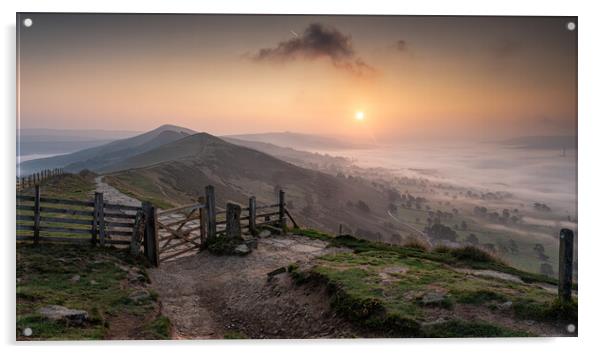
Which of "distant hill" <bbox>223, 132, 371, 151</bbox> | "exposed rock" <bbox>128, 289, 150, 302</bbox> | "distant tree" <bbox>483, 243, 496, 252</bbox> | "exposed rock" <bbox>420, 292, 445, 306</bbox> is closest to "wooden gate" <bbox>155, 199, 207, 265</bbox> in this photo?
"exposed rock" <bbox>128, 289, 150, 302</bbox>

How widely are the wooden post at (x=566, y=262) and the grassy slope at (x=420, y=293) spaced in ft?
1.10

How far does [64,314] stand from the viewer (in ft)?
21.6

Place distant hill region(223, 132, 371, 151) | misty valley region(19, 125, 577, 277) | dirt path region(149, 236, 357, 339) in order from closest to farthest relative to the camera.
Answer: dirt path region(149, 236, 357, 339), misty valley region(19, 125, 577, 277), distant hill region(223, 132, 371, 151)

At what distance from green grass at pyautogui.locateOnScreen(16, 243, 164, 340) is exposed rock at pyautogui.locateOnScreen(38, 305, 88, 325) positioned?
8cm

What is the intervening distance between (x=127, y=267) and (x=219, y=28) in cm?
579

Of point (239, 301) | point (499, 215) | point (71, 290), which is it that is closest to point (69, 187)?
point (71, 290)

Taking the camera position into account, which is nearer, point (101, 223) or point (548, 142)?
point (548, 142)

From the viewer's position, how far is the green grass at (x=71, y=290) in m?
6.64

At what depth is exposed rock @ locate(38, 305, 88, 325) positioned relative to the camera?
6.52 meters

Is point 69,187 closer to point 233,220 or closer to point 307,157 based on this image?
point 233,220

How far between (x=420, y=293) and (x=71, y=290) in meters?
6.38

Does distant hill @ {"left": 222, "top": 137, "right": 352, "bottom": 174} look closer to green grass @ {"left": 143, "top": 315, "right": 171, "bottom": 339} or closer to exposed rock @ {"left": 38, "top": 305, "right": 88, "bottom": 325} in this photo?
green grass @ {"left": 143, "top": 315, "right": 171, "bottom": 339}

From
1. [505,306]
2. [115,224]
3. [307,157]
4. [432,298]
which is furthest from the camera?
[307,157]

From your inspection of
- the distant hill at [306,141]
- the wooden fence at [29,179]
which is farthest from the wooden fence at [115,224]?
the distant hill at [306,141]
